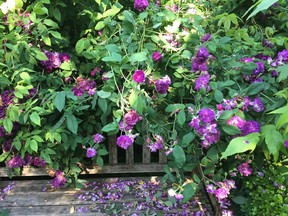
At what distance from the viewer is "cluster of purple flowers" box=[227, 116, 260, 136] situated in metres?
1.61

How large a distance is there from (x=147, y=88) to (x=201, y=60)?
17.9 inches

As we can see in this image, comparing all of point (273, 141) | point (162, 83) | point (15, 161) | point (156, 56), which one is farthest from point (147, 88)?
point (273, 141)

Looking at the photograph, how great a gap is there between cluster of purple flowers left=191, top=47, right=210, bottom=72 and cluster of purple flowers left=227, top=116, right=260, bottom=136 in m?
0.40

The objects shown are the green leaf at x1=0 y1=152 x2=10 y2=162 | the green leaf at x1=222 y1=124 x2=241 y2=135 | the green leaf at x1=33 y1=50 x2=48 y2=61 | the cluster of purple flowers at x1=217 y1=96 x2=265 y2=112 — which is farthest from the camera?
the green leaf at x1=0 y1=152 x2=10 y2=162

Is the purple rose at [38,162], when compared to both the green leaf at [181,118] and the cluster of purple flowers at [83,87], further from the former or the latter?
the green leaf at [181,118]

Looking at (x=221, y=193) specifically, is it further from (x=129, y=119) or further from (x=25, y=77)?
(x=25, y=77)

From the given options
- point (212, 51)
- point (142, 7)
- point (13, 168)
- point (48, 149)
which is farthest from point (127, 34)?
point (13, 168)

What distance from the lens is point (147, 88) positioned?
2234 mm

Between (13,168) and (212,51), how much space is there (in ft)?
5.39

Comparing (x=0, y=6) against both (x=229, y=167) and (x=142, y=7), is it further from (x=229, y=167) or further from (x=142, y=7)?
(x=229, y=167)

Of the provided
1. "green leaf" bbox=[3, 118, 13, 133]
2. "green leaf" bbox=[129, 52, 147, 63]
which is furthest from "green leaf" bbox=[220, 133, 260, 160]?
"green leaf" bbox=[3, 118, 13, 133]

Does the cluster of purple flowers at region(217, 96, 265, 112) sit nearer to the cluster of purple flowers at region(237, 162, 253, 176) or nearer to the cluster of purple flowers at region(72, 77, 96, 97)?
the cluster of purple flowers at region(237, 162, 253, 176)

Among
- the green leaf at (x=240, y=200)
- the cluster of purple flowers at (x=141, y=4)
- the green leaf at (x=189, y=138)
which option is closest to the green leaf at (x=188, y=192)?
the green leaf at (x=189, y=138)

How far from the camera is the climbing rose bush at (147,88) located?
5.90ft
